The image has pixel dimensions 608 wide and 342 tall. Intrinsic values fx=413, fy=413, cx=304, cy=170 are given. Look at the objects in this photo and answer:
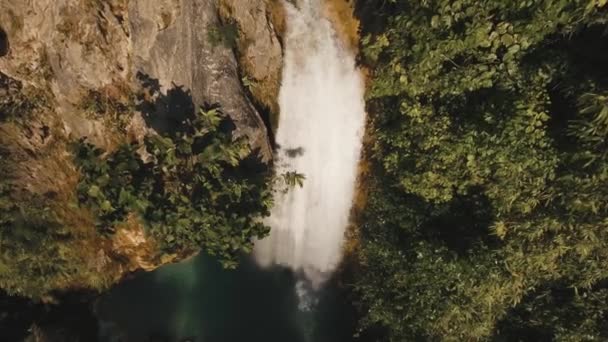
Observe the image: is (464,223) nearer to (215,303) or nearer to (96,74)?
(215,303)

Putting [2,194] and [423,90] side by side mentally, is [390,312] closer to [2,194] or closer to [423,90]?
[423,90]

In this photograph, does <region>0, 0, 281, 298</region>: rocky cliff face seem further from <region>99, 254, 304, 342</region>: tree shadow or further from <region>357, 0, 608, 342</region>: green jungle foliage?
<region>357, 0, 608, 342</region>: green jungle foliage

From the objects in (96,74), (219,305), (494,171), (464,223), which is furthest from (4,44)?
(464,223)

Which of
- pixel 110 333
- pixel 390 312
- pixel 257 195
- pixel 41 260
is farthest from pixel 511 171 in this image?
pixel 110 333

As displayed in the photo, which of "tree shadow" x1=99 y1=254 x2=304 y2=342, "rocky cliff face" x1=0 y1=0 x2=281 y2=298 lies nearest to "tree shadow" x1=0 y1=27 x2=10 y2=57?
"rocky cliff face" x1=0 y1=0 x2=281 y2=298

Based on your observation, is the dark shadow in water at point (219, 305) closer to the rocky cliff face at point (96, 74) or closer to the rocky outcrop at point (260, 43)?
the rocky cliff face at point (96, 74)
